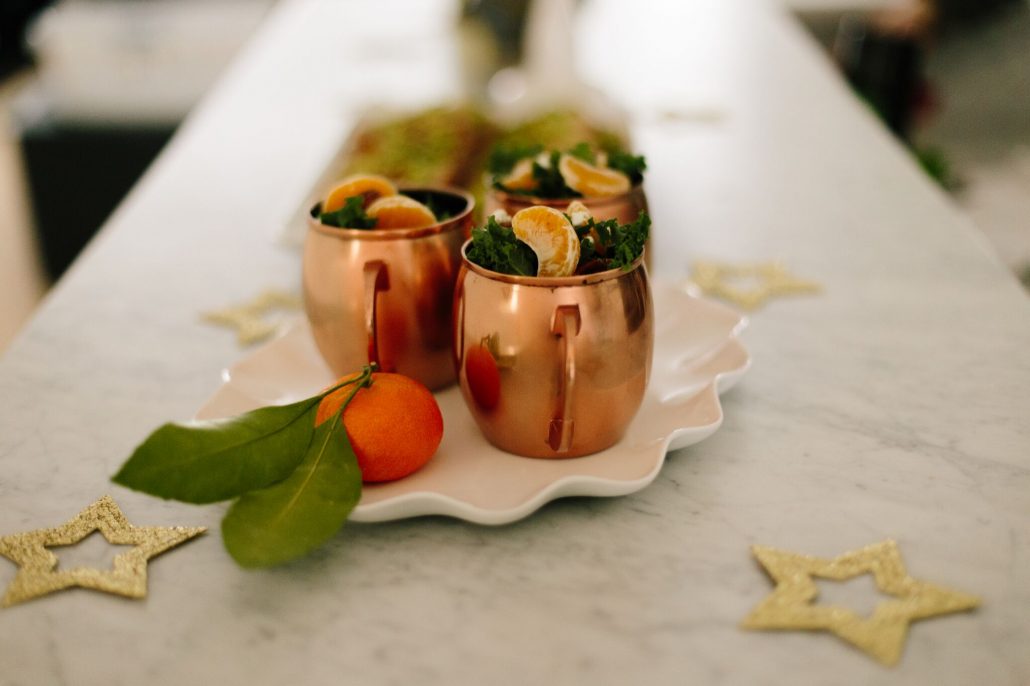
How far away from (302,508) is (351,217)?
0.71 feet

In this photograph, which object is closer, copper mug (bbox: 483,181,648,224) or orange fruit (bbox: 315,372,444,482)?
orange fruit (bbox: 315,372,444,482)

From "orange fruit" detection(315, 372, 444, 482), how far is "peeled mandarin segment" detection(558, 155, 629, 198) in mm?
209

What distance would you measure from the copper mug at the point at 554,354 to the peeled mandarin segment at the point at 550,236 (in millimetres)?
14

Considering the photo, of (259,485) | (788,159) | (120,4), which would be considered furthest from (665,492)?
(120,4)

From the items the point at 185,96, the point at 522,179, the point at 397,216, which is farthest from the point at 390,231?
the point at 185,96

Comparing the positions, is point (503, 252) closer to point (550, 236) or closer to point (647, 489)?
point (550, 236)

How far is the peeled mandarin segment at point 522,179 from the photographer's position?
655 millimetres

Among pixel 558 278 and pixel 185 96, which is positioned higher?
pixel 558 278

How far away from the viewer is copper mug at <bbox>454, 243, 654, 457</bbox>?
19.4 inches

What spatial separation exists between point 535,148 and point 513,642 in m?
0.40

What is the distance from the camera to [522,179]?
66cm

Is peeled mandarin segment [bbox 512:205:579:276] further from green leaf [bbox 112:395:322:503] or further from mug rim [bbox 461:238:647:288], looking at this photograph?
green leaf [bbox 112:395:322:503]

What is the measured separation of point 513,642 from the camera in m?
0.42

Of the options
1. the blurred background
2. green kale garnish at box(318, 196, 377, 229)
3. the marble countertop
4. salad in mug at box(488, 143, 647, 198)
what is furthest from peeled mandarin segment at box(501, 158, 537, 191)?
the blurred background
